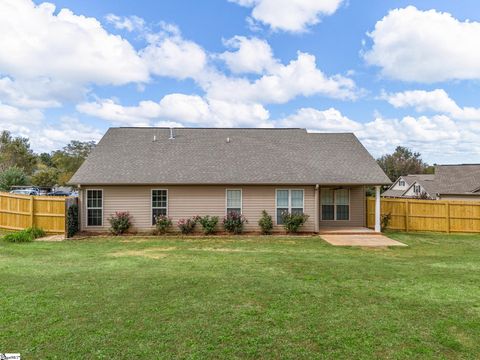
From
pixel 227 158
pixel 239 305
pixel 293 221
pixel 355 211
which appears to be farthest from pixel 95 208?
pixel 355 211

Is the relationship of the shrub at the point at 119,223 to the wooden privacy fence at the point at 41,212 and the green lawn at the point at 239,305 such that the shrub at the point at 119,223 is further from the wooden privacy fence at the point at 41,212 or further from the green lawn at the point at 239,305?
the green lawn at the point at 239,305

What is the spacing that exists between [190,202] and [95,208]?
4.22 meters

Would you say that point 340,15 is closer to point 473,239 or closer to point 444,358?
point 473,239

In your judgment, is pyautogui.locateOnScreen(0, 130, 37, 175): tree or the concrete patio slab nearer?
the concrete patio slab

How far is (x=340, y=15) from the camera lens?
682 inches

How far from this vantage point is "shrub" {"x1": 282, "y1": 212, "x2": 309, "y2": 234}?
15.5 metres

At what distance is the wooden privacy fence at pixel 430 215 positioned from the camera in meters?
16.5

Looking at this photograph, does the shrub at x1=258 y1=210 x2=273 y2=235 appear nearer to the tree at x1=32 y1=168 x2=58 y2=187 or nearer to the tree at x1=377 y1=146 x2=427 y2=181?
the tree at x1=32 y1=168 x2=58 y2=187

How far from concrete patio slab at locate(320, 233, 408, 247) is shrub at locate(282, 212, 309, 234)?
104cm

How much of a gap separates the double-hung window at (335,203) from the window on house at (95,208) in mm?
10526

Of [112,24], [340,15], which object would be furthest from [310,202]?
[112,24]

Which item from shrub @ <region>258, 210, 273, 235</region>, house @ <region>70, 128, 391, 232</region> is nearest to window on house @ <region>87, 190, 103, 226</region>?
house @ <region>70, 128, 391, 232</region>

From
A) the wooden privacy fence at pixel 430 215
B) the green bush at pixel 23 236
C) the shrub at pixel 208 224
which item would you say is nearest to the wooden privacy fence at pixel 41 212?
the green bush at pixel 23 236

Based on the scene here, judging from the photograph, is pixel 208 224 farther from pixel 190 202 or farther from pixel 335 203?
pixel 335 203
